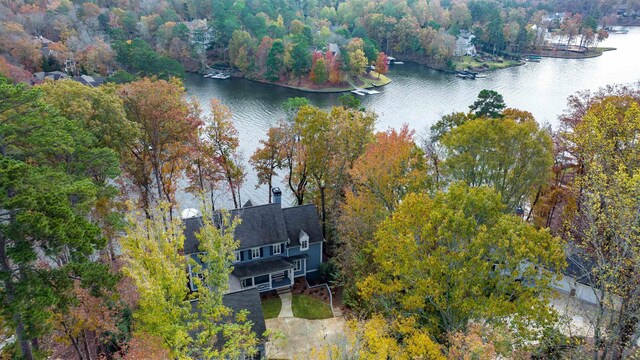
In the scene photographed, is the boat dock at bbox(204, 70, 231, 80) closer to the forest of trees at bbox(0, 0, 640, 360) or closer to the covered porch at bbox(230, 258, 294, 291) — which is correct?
the forest of trees at bbox(0, 0, 640, 360)

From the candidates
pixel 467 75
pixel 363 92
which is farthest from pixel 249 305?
pixel 467 75

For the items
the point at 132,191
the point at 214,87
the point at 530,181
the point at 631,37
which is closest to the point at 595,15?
the point at 631,37

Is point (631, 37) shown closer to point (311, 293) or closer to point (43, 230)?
point (311, 293)

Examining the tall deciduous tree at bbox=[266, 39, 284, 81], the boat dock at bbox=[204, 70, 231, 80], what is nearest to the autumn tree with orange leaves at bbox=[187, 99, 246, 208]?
the tall deciduous tree at bbox=[266, 39, 284, 81]

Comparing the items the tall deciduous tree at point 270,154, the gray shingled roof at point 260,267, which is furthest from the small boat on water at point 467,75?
the gray shingled roof at point 260,267

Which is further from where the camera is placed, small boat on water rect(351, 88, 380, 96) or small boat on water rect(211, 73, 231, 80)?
small boat on water rect(211, 73, 231, 80)

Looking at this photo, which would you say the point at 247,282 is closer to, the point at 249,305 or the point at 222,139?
the point at 249,305
